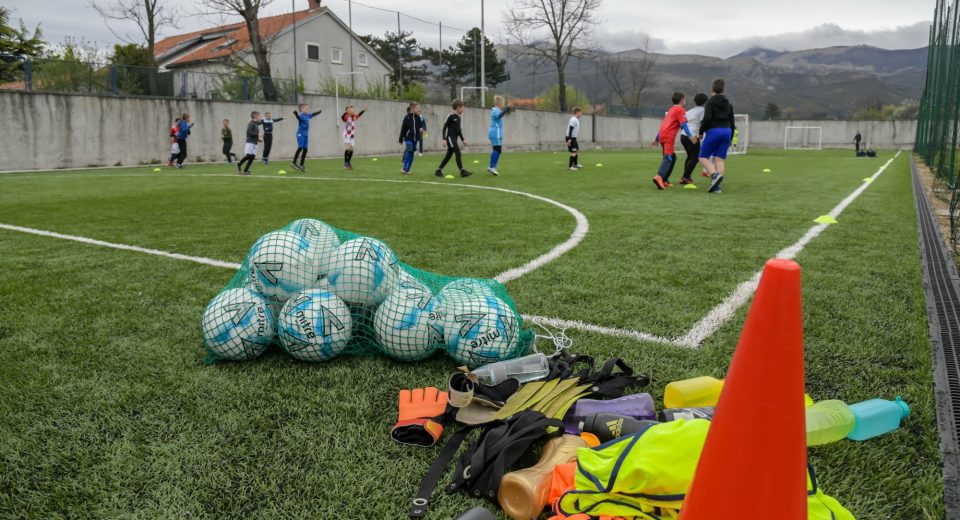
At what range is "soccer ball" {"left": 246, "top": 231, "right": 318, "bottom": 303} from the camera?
131 inches

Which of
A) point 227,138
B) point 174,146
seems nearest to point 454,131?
point 227,138

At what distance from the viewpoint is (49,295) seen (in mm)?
4422

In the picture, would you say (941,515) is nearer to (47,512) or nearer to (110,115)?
(47,512)

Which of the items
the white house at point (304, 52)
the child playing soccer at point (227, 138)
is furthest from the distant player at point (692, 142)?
the white house at point (304, 52)

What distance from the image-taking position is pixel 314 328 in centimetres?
304

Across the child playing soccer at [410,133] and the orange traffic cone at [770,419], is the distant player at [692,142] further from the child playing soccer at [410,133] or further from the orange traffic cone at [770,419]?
the orange traffic cone at [770,419]

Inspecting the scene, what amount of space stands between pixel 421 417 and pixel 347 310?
3.11 feet

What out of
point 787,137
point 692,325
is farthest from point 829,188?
point 787,137

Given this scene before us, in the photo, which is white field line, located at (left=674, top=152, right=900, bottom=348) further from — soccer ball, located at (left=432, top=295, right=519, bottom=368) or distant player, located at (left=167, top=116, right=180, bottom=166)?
distant player, located at (left=167, top=116, right=180, bottom=166)

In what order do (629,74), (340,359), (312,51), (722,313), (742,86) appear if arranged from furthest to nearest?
(742,86) → (629,74) → (312,51) → (722,313) → (340,359)

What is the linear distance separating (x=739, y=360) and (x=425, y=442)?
4.11 ft

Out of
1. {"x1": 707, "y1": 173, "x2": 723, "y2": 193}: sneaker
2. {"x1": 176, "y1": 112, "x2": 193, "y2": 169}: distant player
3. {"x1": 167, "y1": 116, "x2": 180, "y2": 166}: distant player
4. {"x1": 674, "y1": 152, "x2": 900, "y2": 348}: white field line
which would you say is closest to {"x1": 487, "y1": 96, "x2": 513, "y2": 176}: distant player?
{"x1": 707, "y1": 173, "x2": 723, "y2": 193}: sneaker

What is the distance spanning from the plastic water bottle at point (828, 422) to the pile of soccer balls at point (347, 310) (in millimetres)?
1377

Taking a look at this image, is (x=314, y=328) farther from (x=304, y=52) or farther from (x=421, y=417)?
(x=304, y=52)
